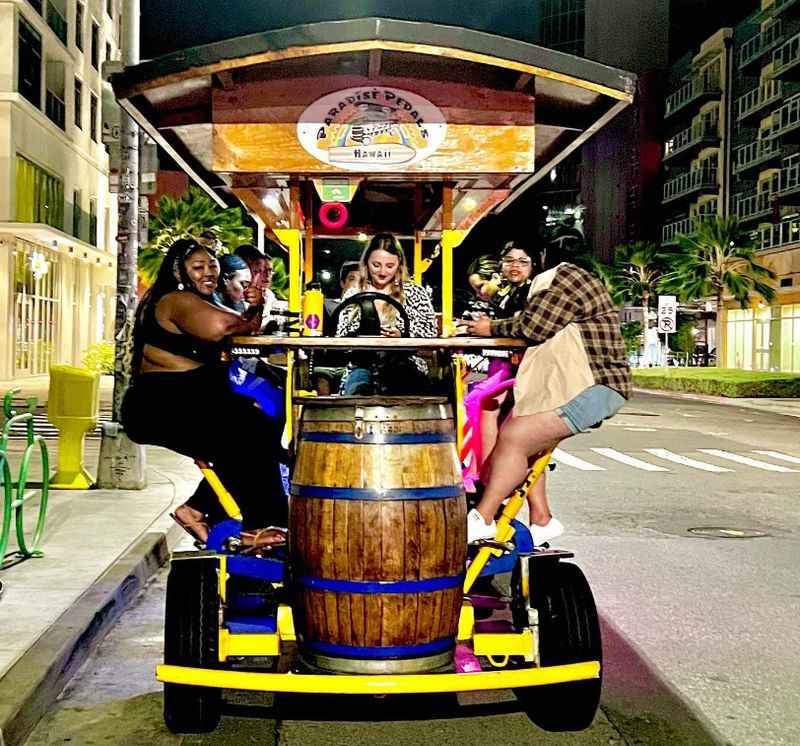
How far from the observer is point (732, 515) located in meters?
11.1

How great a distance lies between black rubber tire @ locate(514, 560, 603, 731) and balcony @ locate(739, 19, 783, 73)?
60046mm

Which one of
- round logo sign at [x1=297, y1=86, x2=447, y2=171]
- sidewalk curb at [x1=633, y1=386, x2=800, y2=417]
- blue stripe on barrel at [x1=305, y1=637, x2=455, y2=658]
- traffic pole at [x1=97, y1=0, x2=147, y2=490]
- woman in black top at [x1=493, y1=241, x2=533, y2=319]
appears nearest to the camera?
blue stripe on barrel at [x1=305, y1=637, x2=455, y2=658]

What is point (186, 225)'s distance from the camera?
130ft

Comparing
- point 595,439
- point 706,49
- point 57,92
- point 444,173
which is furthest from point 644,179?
point 444,173

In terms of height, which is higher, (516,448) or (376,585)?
(516,448)

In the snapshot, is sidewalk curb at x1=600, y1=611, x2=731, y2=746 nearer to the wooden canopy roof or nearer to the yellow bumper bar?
the yellow bumper bar

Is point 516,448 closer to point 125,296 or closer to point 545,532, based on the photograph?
point 545,532

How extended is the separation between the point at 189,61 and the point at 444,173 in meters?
1.36

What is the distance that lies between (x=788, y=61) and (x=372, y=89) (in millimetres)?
57176

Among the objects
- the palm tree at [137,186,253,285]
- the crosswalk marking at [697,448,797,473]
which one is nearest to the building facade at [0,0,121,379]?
the palm tree at [137,186,253,285]

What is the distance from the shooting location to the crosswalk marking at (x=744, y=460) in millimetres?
15562

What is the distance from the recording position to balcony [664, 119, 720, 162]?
73.3 m

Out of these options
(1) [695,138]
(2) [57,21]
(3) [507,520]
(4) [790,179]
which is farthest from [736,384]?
(1) [695,138]

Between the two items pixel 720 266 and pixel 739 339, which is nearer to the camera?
pixel 720 266
